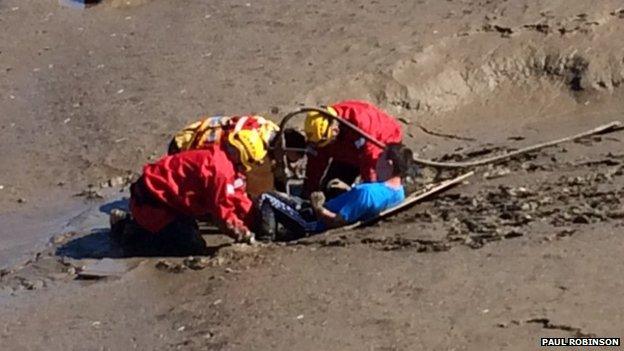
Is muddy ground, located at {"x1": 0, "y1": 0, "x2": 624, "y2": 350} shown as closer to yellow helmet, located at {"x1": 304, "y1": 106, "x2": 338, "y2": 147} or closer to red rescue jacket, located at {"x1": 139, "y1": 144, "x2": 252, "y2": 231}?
red rescue jacket, located at {"x1": 139, "y1": 144, "x2": 252, "y2": 231}

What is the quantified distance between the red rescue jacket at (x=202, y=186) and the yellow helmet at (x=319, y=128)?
483 mm

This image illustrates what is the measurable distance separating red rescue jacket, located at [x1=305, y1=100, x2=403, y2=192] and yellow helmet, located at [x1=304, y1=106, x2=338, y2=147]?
0.36ft

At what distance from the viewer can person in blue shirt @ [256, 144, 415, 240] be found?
8500 millimetres

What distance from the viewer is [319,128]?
8633mm

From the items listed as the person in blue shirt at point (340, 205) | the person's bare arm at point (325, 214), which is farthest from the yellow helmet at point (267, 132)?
the person's bare arm at point (325, 214)

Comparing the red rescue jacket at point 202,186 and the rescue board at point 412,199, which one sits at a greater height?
the red rescue jacket at point 202,186

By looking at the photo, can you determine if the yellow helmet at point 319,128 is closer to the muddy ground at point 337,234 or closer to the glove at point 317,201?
the glove at point 317,201

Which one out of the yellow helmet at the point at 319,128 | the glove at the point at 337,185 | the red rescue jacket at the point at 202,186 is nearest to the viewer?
the red rescue jacket at the point at 202,186

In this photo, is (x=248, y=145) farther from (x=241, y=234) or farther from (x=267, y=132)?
(x=241, y=234)

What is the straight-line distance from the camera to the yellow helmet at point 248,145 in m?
8.60

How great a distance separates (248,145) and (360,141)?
0.67 metres

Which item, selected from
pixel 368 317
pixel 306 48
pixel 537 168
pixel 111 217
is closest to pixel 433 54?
pixel 306 48

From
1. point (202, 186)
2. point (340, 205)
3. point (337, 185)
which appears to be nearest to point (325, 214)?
point (340, 205)

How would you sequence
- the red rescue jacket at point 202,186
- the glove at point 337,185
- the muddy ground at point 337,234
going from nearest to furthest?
the muddy ground at point 337,234 < the red rescue jacket at point 202,186 < the glove at point 337,185
